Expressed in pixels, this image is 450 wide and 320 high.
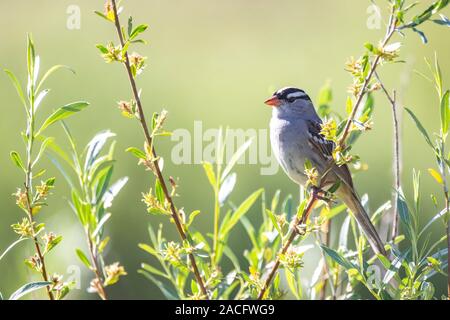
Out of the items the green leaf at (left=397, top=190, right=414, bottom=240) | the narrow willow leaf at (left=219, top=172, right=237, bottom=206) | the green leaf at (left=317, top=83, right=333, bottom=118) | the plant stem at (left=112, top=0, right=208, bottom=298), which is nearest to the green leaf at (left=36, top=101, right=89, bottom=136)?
the plant stem at (left=112, top=0, right=208, bottom=298)

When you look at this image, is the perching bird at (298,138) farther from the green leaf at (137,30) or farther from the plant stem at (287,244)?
the green leaf at (137,30)

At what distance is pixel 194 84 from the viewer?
459 cm

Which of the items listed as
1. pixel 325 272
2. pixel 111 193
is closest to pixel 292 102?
pixel 325 272

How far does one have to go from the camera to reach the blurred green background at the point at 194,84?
2764 mm

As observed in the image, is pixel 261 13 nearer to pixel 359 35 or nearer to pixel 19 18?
pixel 359 35

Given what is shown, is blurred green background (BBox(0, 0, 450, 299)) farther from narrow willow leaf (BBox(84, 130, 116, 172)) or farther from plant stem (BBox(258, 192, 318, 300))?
plant stem (BBox(258, 192, 318, 300))

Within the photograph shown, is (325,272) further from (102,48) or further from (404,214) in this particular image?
(102,48)

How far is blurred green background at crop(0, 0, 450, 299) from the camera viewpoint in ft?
9.07

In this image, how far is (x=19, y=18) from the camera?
564cm

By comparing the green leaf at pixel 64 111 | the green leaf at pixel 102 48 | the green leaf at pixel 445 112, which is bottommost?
the green leaf at pixel 445 112

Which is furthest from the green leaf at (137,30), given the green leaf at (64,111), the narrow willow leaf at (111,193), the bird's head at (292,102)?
the bird's head at (292,102)

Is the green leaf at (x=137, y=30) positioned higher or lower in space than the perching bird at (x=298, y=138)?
higher

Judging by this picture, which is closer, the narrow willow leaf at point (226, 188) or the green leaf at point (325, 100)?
the narrow willow leaf at point (226, 188)
